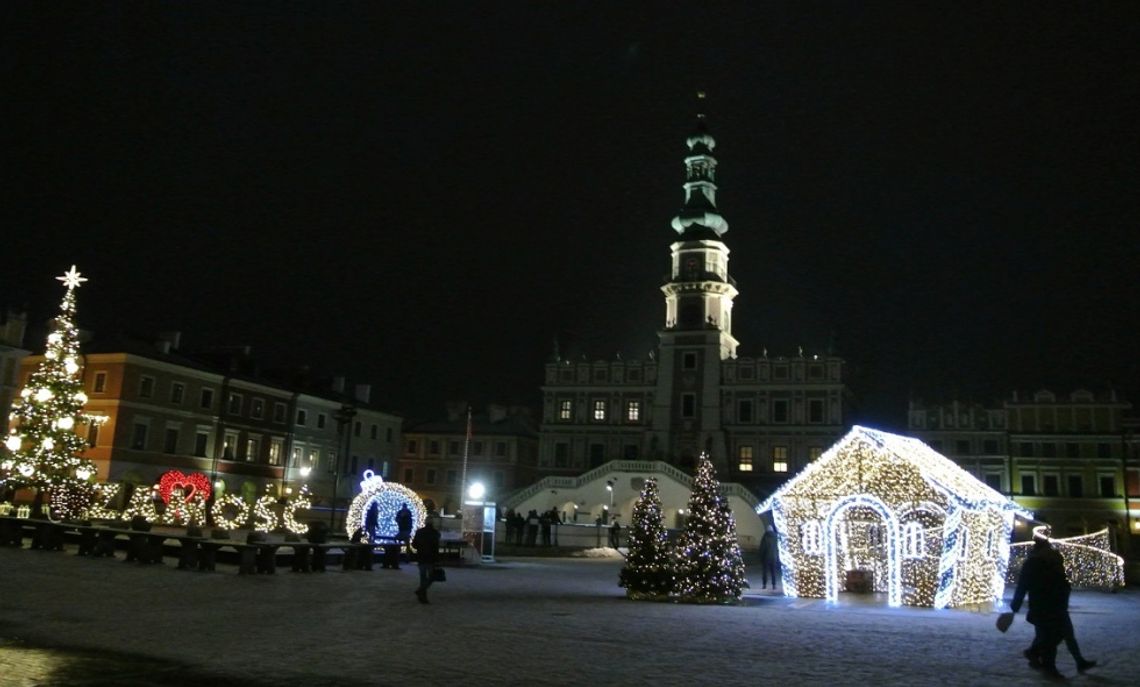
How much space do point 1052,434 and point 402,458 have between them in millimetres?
45504

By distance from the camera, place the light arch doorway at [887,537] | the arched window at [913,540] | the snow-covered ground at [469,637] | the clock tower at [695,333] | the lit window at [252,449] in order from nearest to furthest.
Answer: the snow-covered ground at [469,637], the light arch doorway at [887,537], the arched window at [913,540], the lit window at [252,449], the clock tower at [695,333]

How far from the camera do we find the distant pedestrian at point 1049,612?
10.8 meters

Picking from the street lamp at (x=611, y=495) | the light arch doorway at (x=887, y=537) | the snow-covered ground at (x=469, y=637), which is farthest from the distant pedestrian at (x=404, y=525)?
the street lamp at (x=611, y=495)

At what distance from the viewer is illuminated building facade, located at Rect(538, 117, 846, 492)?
62.8m

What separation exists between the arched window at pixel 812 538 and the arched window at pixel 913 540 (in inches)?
79.3

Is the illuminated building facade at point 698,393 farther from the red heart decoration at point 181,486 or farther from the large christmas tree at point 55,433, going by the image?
the large christmas tree at point 55,433

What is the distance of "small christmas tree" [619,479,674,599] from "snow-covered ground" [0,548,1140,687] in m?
0.92

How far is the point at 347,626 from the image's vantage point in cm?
1289

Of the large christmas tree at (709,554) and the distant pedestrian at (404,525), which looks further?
the distant pedestrian at (404,525)

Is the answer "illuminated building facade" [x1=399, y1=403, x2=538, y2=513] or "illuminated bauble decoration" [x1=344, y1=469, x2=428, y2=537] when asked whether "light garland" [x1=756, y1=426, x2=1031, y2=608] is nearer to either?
"illuminated bauble decoration" [x1=344, y1=469, x2=428, y2=537]

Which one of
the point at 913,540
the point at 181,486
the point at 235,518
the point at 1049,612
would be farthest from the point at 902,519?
the point at 181,486

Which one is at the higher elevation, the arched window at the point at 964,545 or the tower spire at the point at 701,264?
the tower spire at the point at 701,264

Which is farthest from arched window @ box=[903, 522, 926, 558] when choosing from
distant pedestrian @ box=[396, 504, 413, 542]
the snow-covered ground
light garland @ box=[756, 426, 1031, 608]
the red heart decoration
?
the red heart decoration

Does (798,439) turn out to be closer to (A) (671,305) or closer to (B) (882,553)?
(A) (671,305)
